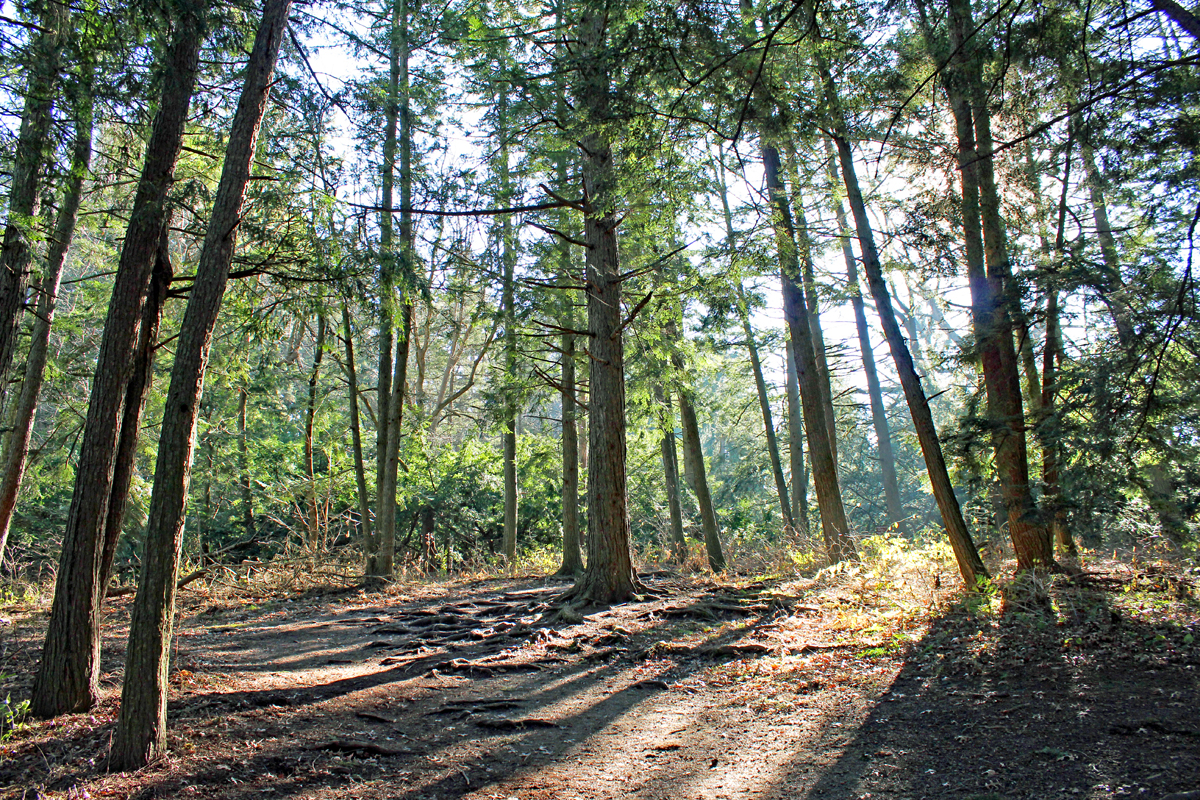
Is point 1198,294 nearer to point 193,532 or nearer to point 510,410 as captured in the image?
point 510,410

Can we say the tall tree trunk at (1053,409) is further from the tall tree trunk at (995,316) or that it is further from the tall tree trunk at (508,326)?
the tall tree trunk at (508,326)

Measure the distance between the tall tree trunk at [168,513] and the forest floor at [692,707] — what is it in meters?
0.25

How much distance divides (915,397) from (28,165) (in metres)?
9.11

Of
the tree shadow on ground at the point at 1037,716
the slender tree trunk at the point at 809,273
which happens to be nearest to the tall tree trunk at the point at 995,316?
the tree shadow on ground at the point at 1037,716

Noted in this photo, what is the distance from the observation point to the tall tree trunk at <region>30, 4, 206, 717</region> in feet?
15.3

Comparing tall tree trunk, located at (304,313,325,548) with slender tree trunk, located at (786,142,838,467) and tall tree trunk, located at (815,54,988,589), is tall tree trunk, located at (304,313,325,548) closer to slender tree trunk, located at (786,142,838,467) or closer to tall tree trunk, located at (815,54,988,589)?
slender tree trunk, located at (786,142,838,467)

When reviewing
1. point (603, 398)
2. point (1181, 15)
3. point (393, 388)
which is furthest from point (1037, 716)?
point (393, 388)

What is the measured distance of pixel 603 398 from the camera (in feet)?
30.6

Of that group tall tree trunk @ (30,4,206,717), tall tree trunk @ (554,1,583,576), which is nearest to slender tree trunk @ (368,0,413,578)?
tall tree trunk @ (554,1,583,576)

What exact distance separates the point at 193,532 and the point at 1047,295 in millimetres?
18764

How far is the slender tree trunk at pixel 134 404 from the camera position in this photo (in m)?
4.78

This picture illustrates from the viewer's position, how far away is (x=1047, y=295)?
6.41 m

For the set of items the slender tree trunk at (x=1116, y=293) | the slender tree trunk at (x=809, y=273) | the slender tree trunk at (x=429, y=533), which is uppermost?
the slender tree trunk at (x=809, y=273)

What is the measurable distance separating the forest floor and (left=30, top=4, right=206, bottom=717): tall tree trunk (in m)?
0.29
